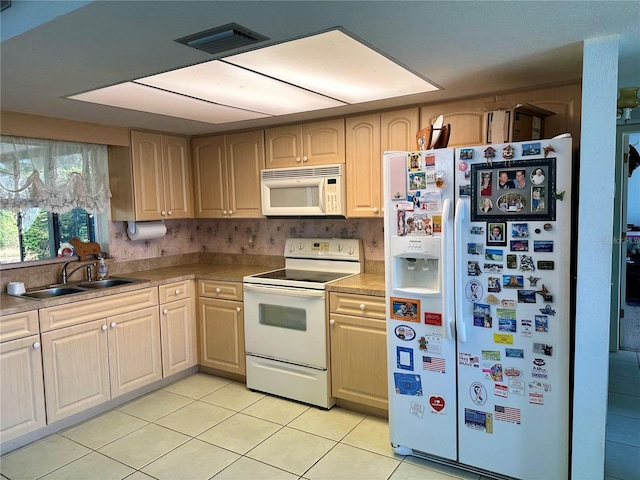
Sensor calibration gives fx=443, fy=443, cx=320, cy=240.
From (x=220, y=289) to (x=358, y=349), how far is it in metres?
1.29

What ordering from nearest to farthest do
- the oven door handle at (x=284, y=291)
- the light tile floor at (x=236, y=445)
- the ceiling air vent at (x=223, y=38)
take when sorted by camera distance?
the ceiling air vent at (x=223, y=38)
the light tile floor at (x=236, y=445)
the oven door handle at (x=284, y=291)

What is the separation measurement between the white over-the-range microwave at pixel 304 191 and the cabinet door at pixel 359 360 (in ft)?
2.71

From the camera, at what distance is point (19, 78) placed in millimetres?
2158

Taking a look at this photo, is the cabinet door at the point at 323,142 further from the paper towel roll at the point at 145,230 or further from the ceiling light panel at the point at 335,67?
the paper towel roll at the point at 145,230

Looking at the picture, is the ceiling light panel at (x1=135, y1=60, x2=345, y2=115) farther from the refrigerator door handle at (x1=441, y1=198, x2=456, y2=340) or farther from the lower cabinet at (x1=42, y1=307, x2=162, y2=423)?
the lower cabinet at (x1=42, y1=307, x2=162, y2=423)

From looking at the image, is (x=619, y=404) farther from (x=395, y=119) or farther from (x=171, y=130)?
(x=171, y=130)

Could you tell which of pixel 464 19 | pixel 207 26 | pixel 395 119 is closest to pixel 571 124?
pixel 395 119

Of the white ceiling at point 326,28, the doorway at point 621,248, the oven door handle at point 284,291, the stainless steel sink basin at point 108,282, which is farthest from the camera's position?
the doorway at point 621,248

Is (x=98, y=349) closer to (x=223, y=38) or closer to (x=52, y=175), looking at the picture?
(x=52, y=175)

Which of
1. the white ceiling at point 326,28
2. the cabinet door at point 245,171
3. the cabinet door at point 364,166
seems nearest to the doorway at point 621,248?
the white ceiling at point 326,28

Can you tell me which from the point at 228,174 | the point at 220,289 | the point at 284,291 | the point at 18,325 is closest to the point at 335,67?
the point at 284,291

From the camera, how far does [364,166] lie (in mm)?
3184

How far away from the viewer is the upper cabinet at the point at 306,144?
3301 millimetres

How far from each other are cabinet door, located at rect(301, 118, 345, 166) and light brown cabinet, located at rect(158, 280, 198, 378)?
1.47 metres
